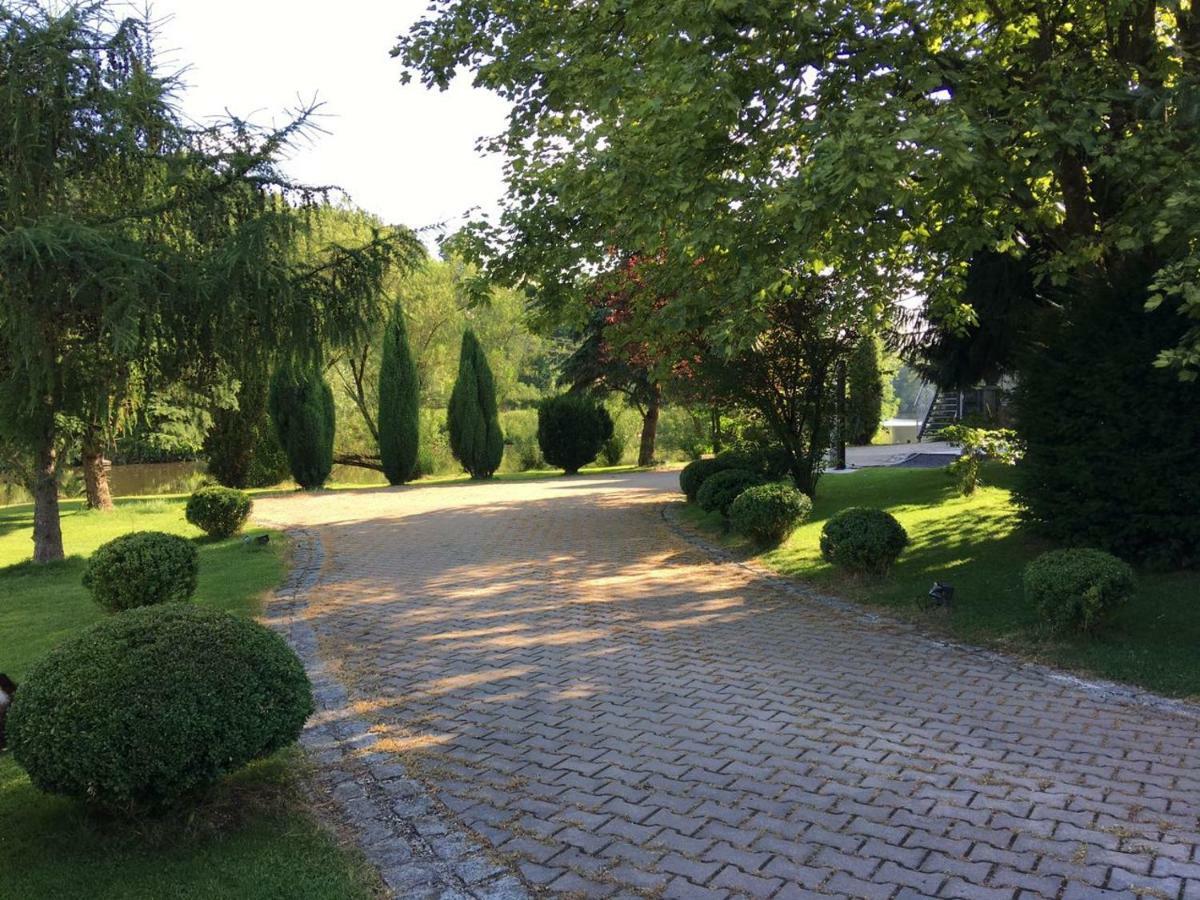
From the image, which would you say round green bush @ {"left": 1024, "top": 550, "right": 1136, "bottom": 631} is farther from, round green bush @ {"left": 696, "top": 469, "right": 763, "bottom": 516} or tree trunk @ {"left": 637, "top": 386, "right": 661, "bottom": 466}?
tree trunk @ {"left": 637, "top": 386, "right": 661, "bottom": 466}

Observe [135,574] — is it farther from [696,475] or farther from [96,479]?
[96,479]

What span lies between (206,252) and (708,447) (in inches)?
893

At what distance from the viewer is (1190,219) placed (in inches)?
220

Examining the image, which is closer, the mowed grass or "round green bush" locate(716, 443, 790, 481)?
the mowed grass

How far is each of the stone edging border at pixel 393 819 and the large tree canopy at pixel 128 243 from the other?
194 inches

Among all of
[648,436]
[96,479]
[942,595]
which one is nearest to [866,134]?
[942,595]

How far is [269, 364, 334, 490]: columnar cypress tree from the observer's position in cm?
2448

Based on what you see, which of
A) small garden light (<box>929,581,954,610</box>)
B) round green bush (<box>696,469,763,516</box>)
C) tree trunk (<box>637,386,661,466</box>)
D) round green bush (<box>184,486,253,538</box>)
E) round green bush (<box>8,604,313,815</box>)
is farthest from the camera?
tree trunk (<box>637,386,661,466</box>)

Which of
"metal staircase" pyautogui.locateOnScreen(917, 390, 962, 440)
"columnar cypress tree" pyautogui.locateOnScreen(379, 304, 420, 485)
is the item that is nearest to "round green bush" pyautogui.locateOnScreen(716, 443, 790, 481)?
"columnar cypress tree" pyautogui.locateOnScreen(379, 304, 420, 485)

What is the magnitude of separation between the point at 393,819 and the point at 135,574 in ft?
16.2

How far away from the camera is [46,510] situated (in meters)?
11.3

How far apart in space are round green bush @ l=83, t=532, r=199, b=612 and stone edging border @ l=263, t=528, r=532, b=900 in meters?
2.61

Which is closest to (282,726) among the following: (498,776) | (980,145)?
(498,776)

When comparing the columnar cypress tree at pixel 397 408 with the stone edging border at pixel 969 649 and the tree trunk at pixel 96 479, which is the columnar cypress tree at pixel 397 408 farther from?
the stone edging border at pixel 969 649
